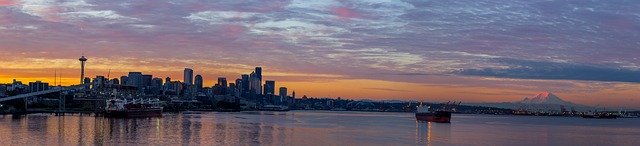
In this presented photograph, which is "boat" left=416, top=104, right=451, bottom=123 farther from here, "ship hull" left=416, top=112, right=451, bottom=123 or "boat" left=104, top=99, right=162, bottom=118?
"boat" left=104, top=99, right=162, bottom=118

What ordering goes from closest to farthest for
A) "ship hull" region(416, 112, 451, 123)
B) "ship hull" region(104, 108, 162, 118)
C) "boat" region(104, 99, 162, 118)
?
"ship hull" region(104, 108, 162, 118)
"boat" region(104, 99, 162, 118)
"ship hull" region(416, 112, 451, 123)

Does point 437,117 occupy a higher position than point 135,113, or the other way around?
point 135,113

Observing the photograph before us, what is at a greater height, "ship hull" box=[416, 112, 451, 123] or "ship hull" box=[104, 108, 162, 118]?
"ship hull" box=[104, 108, 162, 118]

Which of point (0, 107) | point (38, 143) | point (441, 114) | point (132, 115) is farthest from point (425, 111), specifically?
point (38, 143)

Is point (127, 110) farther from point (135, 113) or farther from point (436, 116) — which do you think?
point (436, 116)

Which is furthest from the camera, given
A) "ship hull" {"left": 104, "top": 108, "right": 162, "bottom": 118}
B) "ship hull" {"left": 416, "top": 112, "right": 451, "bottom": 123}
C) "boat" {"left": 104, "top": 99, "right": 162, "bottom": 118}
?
"ship hull" {"left": 416, "top": 112, "right": 451, "bottom": 123}

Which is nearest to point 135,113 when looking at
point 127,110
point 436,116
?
point 127,110

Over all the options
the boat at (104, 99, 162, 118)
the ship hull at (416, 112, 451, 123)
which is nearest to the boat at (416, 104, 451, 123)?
the ship hull at (416, 112, 451, 123)

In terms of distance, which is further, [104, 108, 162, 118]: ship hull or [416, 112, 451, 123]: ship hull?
[416, 112, 451, 123]: ship hull
